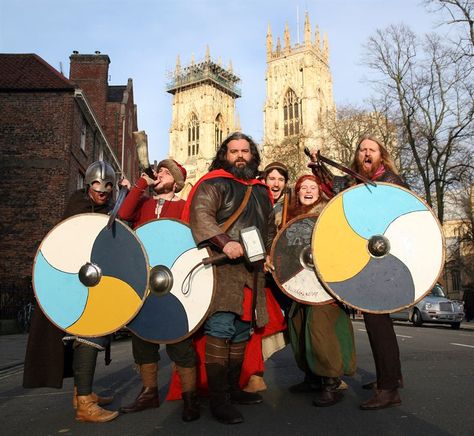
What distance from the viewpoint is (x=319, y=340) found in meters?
3.95

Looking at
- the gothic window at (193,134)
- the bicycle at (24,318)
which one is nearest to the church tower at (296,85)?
the gothic window at (193,134)

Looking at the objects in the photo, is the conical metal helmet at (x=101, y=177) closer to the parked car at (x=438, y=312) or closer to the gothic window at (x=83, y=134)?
the parked car at (x=438, y=312)

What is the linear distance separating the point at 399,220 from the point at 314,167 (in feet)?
3.66

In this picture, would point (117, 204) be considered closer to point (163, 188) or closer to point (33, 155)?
point (163, 188)

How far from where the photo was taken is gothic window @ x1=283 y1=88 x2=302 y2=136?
71.3 metres

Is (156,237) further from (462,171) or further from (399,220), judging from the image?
(462,171)

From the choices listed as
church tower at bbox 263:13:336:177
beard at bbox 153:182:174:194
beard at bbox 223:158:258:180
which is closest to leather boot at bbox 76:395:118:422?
beard at bbox 153:182:174:194

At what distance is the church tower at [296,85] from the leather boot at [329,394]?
64.1 m

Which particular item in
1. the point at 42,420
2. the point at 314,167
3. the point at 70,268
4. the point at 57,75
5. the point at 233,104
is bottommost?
the point at 42,420

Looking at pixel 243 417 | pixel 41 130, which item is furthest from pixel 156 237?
pixel 41 130

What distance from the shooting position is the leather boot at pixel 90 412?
3480 mm

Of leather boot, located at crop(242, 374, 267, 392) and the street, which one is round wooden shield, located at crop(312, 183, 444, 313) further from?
leather boot, located at crop(242, 374, 267, 392)

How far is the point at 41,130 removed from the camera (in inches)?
756

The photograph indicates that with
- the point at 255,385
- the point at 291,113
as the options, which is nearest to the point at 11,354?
the point at 255,385
